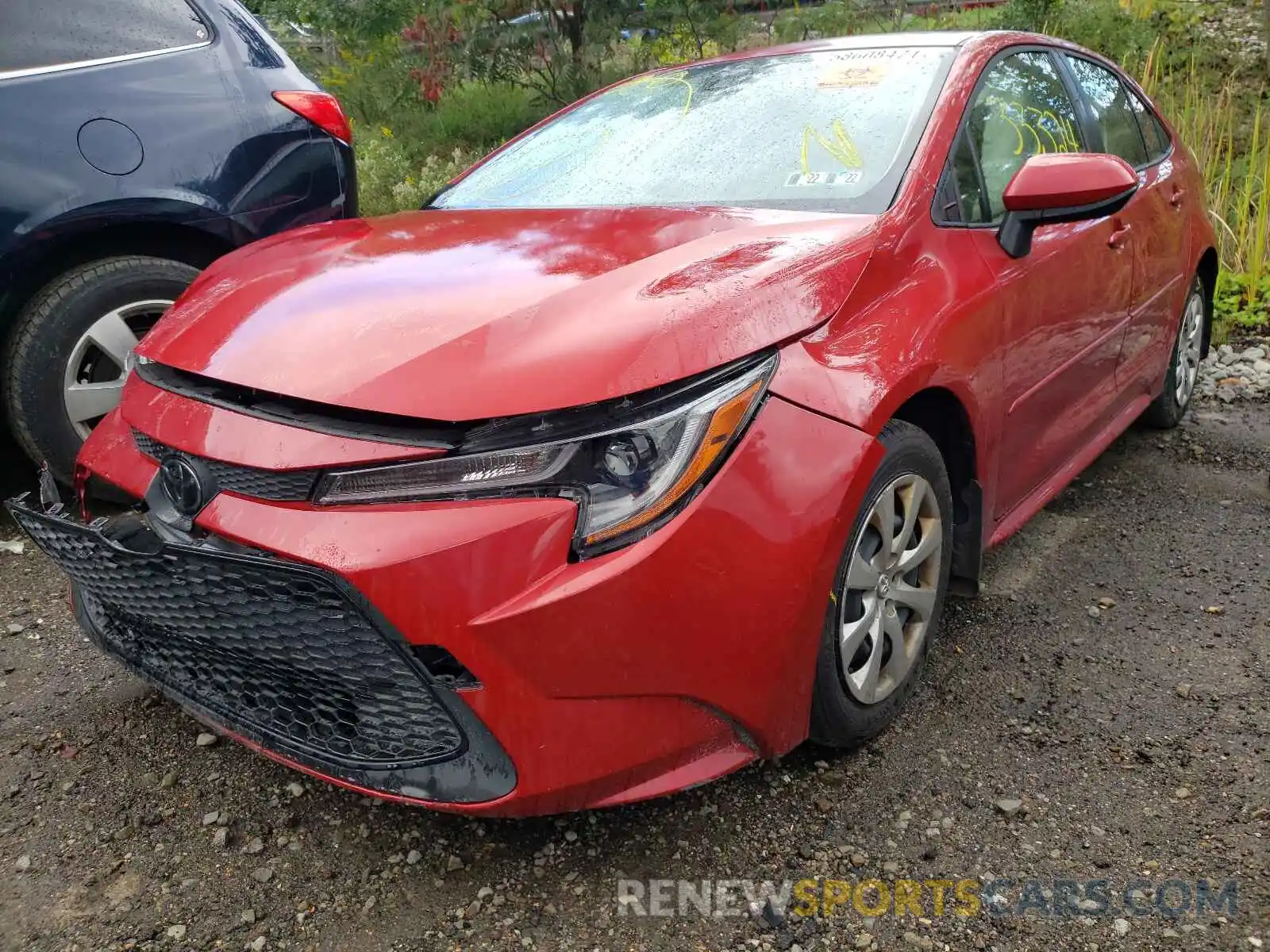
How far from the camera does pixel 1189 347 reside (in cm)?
415

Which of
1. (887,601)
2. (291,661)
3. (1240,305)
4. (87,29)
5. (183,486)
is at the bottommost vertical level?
(1240,305)

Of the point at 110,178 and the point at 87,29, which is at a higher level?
the point at 87,29

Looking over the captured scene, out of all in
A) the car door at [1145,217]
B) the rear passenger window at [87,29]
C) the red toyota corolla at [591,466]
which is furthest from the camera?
the car door at [1145,217]

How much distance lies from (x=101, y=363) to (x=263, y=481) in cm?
187

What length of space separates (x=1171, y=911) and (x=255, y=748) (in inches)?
63.6

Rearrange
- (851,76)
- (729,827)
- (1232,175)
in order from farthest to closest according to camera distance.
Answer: (1232,175), (851,76), (729,827)

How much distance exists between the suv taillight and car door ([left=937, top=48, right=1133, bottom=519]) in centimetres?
217

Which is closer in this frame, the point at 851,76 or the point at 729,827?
the point at 729,827

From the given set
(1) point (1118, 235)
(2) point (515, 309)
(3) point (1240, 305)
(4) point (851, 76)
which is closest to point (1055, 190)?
(4) point (851, 76)

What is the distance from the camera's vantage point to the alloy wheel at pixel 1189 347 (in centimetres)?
402

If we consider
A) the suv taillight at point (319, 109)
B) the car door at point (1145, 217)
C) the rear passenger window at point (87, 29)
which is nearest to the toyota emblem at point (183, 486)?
the rear passenger window at point (87, 29)

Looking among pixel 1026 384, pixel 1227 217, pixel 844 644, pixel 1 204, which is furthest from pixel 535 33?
pixel 844 644

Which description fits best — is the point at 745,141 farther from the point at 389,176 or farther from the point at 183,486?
the point at 389,176
